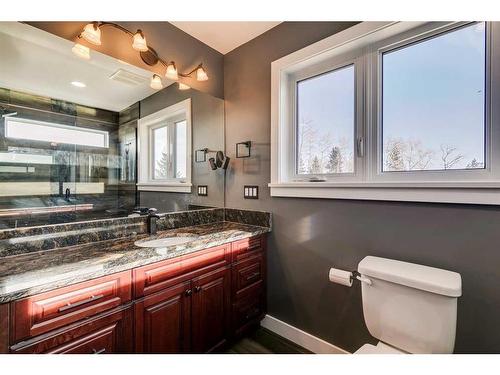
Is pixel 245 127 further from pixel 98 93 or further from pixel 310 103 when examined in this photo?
pixel 98 93

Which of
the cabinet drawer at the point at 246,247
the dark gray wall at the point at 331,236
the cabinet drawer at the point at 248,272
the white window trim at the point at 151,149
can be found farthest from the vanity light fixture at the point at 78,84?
the cabinet drawer at the point at 248,272

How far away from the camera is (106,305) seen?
998 millimetres

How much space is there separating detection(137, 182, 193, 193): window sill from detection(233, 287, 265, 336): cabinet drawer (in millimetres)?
1007

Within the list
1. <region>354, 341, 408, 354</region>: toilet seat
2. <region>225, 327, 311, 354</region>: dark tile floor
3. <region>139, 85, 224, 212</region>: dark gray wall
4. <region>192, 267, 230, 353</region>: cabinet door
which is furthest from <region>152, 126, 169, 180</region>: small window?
<region>354, 341, 408, 354</region>: toilet seat

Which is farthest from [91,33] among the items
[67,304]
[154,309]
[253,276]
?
[253,276]

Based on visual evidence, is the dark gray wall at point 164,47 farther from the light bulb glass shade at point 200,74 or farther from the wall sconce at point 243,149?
the wall sconce at point 243,149

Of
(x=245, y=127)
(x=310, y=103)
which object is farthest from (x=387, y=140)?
(x=245, y=127)

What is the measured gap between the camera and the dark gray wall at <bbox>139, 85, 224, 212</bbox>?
1.87m

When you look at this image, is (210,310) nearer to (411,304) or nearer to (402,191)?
(411,304)

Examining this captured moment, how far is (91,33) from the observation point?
50.8 inches

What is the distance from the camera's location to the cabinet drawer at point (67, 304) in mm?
804

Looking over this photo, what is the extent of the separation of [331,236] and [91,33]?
74.4 inches
